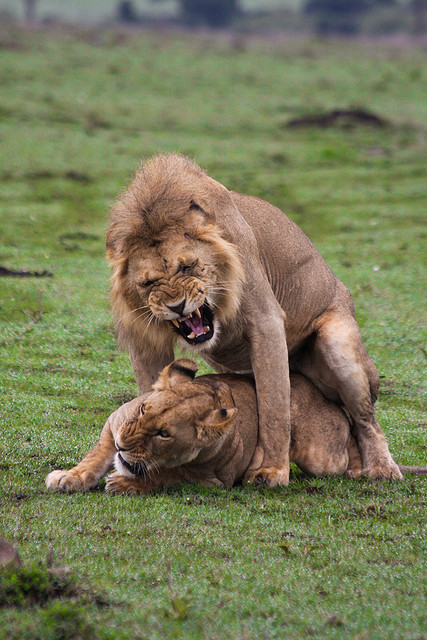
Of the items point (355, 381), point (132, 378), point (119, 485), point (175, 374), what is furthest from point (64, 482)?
point (132, 378)

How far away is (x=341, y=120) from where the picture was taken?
2409 cm

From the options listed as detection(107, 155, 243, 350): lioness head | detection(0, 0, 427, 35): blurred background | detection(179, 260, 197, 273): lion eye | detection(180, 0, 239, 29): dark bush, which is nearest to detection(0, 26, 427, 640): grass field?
detection(107, 155, 243, 350): lioness head

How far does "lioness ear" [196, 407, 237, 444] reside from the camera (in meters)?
5.39

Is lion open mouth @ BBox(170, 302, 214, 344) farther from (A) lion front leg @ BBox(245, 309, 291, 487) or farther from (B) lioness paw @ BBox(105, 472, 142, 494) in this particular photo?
(B) lioness paw @ BBox(105, 472, 142, 494)

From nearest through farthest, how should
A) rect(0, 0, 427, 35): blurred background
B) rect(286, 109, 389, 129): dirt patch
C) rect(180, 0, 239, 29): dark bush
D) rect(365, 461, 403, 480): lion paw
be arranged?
rect(365, 461, 403, 480): lion paw → rect(286, 109, 389, 129): dirt patch → rect(0, 0, 427, 35): blurred background → rect(180, 0, 239, 29): dark bush

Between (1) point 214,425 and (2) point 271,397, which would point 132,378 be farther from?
(1) point 214,425

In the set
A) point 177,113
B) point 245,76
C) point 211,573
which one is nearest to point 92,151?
point 177,113

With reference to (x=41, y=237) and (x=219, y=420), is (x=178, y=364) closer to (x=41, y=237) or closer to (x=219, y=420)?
(x=219, y=420)

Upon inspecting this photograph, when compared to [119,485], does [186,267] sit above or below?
above

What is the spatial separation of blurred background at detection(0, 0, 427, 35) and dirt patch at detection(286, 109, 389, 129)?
117 feet

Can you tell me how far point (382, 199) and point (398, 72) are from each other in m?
16.1

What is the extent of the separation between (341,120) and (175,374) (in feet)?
64.6

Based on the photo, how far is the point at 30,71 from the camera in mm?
27938

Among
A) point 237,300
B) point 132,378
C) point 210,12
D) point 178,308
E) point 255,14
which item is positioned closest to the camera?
point 178,308
